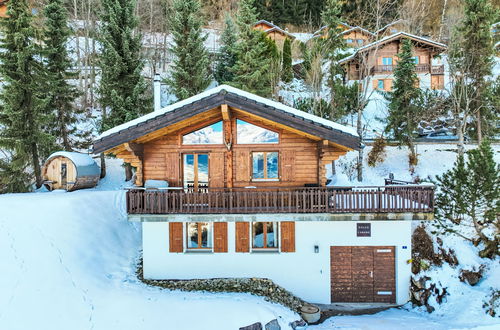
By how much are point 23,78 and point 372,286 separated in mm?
21011

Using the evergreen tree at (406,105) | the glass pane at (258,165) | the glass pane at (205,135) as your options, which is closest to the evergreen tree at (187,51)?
the glass pane at (205,135)

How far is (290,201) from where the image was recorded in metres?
11.3

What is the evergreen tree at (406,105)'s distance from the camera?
22578 mm

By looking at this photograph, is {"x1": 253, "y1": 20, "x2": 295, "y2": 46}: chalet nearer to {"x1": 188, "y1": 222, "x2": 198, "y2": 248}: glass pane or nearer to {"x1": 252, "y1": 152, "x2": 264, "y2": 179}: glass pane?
{"x1": 252, "y1": 152, "x2": 264, "y2": 179}: glass pane

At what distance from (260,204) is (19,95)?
15610 mm

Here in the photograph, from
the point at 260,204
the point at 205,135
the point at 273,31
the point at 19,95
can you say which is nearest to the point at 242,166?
the point at 205,135

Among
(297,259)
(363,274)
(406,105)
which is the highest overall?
(406,105)

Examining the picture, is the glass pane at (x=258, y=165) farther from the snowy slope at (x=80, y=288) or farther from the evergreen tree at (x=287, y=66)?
the evergreen tree at (x=287, y=66)

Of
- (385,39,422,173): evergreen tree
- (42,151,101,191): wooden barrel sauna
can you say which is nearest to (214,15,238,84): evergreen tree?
(385,39,422,173): evergreen tree

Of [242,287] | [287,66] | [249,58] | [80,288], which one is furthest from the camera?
[287,66]

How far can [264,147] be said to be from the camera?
12.8 m

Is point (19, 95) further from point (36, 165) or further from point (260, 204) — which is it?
point (260, 204)

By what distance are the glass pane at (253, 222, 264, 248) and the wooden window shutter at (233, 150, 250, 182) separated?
1899 millimetres

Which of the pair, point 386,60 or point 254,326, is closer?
point 254,326
